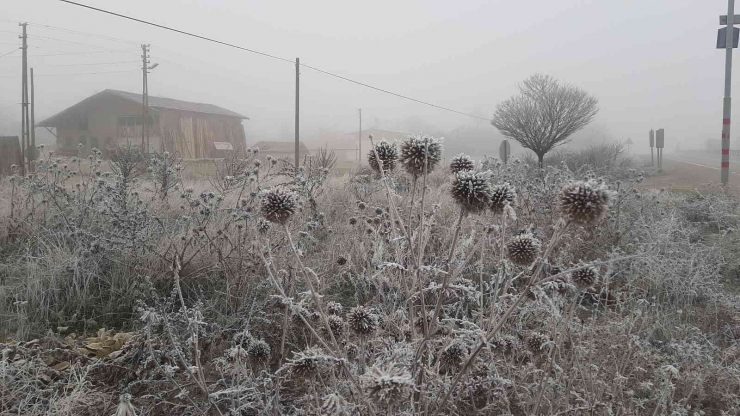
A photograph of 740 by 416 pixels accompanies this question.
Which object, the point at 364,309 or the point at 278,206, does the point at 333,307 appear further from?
the point at 278,206

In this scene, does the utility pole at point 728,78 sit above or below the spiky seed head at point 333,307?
above

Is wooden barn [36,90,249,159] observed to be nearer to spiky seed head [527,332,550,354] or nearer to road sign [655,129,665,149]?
A: road sign [655,129,665,149]

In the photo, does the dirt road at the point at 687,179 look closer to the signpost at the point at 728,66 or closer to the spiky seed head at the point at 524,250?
the signpost at the point at 728,66

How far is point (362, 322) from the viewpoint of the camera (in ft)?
6.27

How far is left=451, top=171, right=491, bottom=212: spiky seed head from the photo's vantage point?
1559 millimetres

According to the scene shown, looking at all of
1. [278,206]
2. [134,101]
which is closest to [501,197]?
[278,206]

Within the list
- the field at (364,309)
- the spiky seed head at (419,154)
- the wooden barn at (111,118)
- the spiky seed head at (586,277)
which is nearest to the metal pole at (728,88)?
the field at (364,309)

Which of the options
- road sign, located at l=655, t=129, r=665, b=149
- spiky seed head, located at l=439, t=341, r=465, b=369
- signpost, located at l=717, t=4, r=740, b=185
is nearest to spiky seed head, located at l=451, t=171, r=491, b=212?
spiky seed head, located at l=439, t=341, r=465, b=369

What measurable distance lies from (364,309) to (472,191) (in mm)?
755

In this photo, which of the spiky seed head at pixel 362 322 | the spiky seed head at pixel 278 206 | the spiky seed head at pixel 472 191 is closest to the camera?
the spiky seed head at pixel 472 191

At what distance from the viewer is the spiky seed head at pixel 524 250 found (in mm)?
1722

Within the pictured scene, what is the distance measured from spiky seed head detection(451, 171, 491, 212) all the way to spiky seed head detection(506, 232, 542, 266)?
0.26 metres

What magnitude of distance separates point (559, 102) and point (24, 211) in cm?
2323

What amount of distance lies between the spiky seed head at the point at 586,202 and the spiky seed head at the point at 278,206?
966mm
